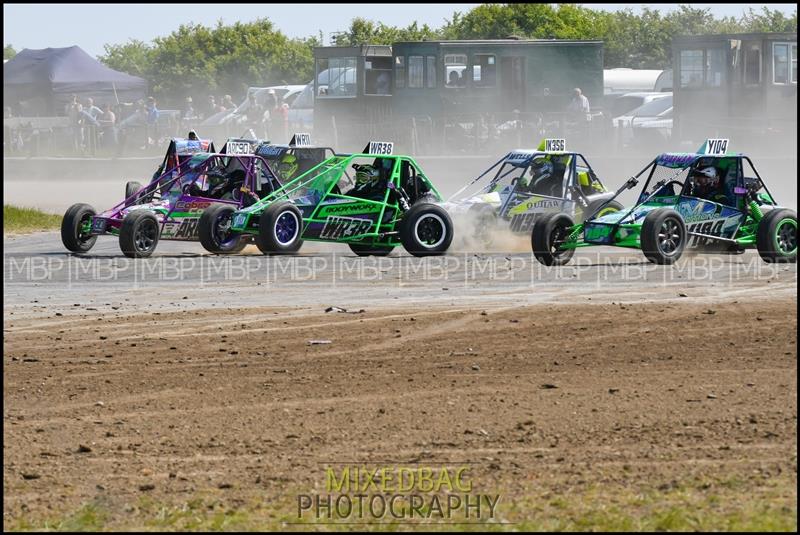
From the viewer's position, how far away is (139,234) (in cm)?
1623

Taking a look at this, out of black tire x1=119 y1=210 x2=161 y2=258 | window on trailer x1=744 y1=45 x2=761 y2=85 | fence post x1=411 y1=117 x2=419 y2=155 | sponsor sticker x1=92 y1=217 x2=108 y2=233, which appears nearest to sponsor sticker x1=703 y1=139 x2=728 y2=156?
black tire x1=119 y1=210 x2=161 y2=258

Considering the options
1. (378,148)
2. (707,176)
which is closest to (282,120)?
(378,148)

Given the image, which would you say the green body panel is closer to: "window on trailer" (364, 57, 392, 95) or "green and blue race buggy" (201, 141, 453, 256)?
"green and blue race buggy" (201, 141, 453, 256)

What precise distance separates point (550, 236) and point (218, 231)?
4.17m

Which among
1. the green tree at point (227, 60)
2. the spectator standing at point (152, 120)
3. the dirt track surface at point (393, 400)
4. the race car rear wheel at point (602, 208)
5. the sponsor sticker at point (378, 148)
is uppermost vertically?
the green tree at point (227, 60)

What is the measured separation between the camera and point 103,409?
8.38 metres

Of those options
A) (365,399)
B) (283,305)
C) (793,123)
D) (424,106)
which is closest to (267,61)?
(424,106)

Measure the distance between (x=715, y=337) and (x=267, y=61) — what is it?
50596mm

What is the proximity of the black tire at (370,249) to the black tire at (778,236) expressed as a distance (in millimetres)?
4386

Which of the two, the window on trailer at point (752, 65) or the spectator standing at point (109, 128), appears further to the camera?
the spectator standing at point (109, 128)

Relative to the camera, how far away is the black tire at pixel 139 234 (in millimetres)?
16062

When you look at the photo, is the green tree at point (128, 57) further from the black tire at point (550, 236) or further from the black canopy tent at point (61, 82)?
the black tire at point (550, 236)

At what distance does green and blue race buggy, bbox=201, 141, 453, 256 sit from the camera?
15.9 meters

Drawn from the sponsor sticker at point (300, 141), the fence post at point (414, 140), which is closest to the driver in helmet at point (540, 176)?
the sponsor sticker at point (300, 141)
